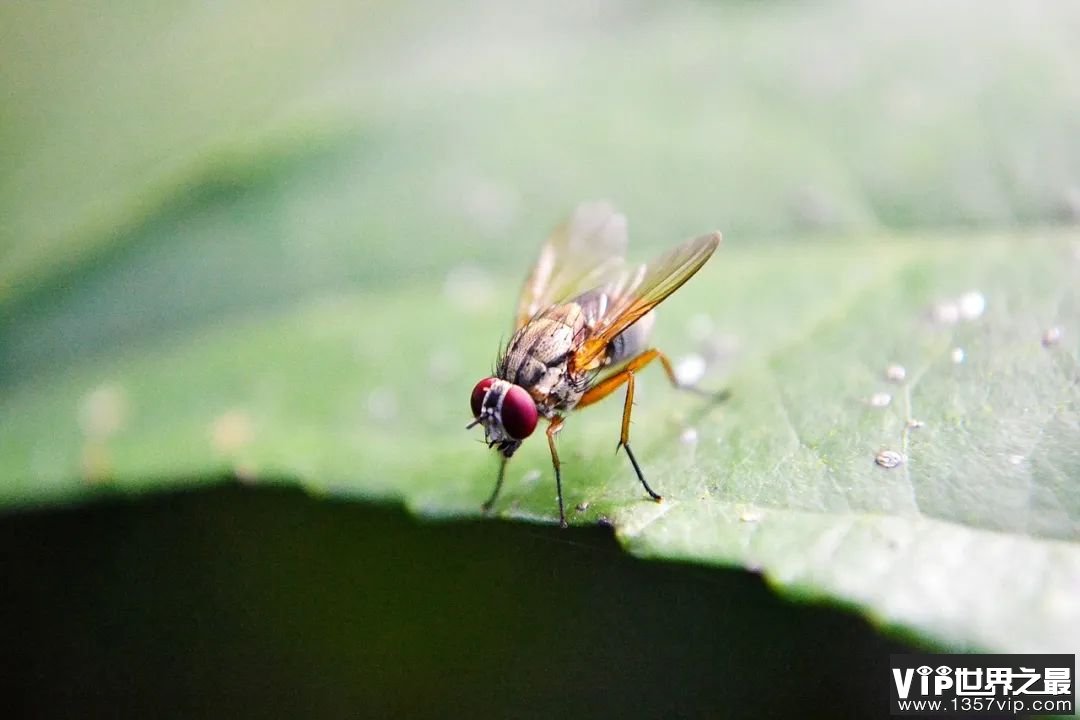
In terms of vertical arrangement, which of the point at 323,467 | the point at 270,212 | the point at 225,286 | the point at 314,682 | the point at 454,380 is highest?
the point at 270,212

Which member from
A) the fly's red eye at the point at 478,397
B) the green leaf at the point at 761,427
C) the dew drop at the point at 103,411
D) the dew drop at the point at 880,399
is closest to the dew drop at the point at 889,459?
the green leaf at the point at 761,427

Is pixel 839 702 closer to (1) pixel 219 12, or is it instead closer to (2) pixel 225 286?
(2) pixel 225 286

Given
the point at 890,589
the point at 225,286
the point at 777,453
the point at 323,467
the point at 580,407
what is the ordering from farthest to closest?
the point at 225,286
the point at 580,407
the point at 323,467
the point at 777,453
the point at 890,589

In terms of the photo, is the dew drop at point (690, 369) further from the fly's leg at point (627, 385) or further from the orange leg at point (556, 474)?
the orange leg at point (556, 474)

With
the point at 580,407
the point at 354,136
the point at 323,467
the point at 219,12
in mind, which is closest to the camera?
the point at 323,467

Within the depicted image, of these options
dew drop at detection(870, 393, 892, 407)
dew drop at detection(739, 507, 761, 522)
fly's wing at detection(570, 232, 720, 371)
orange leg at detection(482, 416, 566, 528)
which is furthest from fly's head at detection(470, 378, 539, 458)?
dew drop at detection(870, 393, 892, 407)

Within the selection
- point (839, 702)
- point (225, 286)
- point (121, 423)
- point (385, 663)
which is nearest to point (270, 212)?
point (225, 286)

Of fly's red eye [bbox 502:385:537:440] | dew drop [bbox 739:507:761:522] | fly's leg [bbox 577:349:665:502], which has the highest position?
fly's leg [bbox 577:349:665:502]

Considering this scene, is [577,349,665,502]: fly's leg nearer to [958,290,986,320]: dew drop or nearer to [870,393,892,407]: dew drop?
[870,393,892,407]: dew drop
